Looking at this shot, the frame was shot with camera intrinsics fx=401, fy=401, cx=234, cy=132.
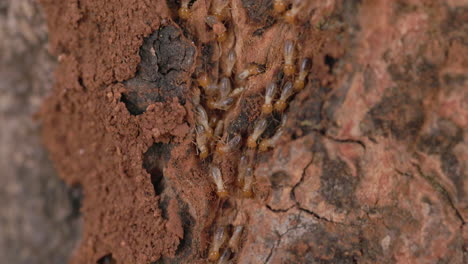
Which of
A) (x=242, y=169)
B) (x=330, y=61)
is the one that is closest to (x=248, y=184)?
(x=242, y=169)

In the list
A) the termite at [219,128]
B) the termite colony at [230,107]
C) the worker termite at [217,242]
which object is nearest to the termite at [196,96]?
the termite colony at [230,107]

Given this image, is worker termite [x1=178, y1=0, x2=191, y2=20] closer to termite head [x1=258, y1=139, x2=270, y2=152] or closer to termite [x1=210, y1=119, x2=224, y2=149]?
termite [x1=210, y1=119, x2=224, y2=149]

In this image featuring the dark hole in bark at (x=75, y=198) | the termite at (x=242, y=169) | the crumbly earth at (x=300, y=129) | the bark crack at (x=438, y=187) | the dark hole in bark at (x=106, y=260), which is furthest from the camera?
the dark hole in bark at (x=75, y=198)

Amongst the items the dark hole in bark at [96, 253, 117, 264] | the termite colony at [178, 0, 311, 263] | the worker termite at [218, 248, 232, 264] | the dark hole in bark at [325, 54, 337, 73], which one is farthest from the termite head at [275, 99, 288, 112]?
the dark hole in bark at [96, 253, 117, 264]

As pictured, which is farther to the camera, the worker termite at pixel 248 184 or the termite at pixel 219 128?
the termite at pixel 219 128

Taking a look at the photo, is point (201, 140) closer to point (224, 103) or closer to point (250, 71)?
point (224, 103)

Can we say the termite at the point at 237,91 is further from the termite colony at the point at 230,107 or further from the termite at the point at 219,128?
the termite at the point at 219,128

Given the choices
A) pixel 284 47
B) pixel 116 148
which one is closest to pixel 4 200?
pixel 116 148
